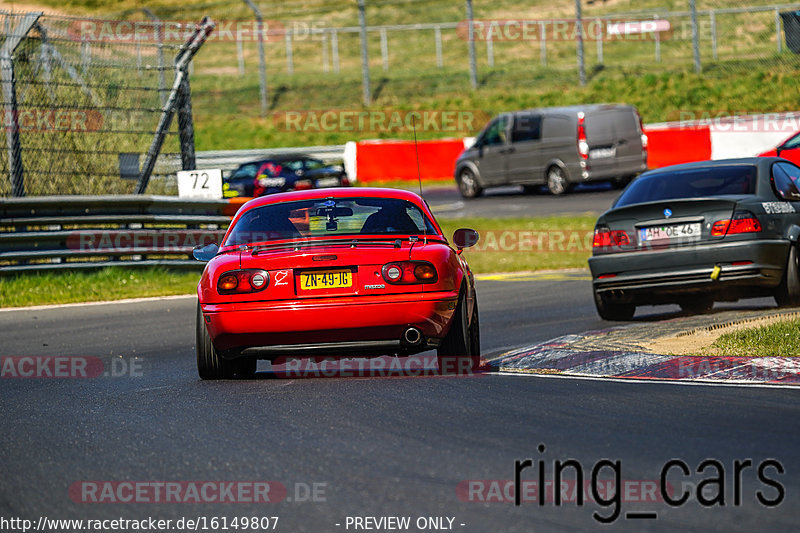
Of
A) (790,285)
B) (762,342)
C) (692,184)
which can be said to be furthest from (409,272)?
(692,184)

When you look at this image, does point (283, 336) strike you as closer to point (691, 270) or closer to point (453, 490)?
point (453, 490)

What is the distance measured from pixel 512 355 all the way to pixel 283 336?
196cm

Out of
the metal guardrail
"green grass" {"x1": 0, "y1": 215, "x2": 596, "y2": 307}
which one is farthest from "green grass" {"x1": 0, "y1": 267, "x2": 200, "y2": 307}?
the metal guardrail

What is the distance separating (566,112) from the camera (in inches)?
1092

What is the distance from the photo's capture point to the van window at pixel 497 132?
29.1 m

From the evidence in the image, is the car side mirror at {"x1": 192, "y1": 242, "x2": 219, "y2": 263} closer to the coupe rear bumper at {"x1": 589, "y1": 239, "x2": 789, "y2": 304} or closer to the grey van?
the coupe rear bumper at {"x1": 589, "y1": 239, "x2": 789, "y2": 304}

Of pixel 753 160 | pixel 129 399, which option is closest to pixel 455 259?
pixel 129 399

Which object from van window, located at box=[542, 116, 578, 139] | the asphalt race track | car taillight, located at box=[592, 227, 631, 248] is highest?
van window, located at box=[542, 116, 578, 139]

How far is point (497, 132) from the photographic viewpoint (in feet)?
96.3

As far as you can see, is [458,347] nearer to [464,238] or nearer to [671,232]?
[464,238]

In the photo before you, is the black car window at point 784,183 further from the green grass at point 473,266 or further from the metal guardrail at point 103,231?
the metal guardrail at point 103,231

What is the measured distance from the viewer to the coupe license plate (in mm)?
11109

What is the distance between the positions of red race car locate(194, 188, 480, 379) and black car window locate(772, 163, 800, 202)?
14.6 ft

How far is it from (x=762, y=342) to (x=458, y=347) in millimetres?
2078
